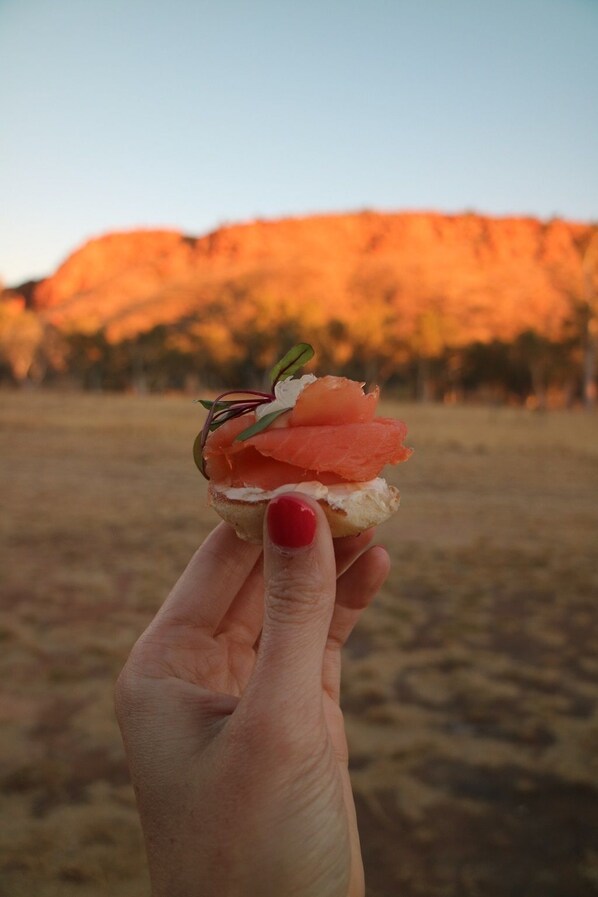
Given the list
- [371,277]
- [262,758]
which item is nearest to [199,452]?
[262,758]

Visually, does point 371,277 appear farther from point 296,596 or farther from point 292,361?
point 296,596

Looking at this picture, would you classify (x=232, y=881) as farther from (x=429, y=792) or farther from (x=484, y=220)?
(x=484, y=220)

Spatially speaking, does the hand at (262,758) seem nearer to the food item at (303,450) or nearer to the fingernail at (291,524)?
the fingernail at (291,524)

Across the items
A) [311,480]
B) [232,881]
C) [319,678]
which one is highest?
[311,480]

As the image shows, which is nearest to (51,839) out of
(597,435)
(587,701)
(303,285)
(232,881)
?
(232,881)

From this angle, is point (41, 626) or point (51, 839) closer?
point (51, 839)

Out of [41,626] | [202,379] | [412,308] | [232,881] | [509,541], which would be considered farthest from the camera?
[412,308]

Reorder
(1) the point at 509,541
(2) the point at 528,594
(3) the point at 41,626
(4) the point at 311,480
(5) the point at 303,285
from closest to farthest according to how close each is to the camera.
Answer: (4) the point at 311,480, (3) the point at 41,626, (2) the point at 528,594, (1) the point at 509,541, (5) the point at 303,285

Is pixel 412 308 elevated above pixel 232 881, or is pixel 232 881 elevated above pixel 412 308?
pixel 412 308
